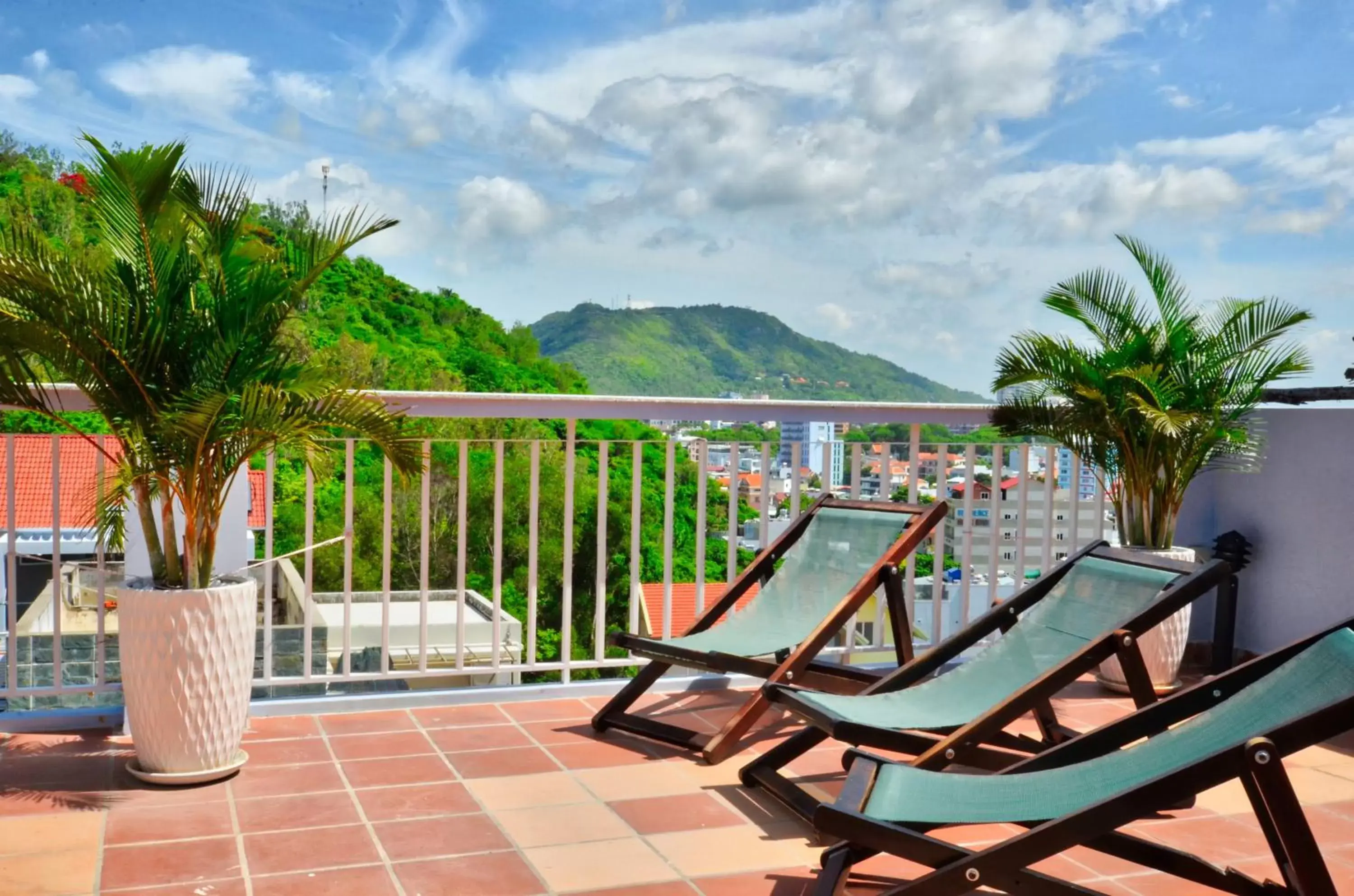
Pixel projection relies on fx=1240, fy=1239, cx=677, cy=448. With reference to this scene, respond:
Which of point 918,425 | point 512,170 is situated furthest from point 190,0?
point 918,425

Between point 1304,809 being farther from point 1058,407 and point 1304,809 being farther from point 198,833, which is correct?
point 198,833

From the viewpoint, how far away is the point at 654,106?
196 ft

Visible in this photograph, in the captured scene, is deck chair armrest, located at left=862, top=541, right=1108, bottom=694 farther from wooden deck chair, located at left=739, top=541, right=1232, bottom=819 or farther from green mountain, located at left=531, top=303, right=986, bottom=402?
green mountain, located at left=531, top=303, right=986, bottom=402

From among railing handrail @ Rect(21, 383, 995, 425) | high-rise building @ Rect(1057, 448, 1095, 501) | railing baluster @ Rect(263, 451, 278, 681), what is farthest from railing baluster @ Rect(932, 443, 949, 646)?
railing baluster @ Rect(263, 451, 278, 681)

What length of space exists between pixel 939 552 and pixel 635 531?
130cm

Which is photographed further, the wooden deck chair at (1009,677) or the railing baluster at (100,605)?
the railing baluster at (100,605)

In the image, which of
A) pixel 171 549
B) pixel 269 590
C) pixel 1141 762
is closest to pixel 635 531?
pixel 269 590

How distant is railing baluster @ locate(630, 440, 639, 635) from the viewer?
4609 mm

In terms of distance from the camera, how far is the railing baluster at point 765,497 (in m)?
4.75

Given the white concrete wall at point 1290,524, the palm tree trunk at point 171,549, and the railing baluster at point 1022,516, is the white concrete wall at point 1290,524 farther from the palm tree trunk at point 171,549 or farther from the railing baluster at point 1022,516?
the palm tree trunk at point 171,549

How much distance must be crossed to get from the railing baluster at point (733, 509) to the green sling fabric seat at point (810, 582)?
24 centimetres

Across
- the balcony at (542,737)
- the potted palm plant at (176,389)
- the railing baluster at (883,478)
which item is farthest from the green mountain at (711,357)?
the potted palm plant at (176,389)

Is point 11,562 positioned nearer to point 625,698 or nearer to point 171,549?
point 171,549

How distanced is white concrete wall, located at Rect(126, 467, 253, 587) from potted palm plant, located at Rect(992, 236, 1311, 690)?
115 inches
